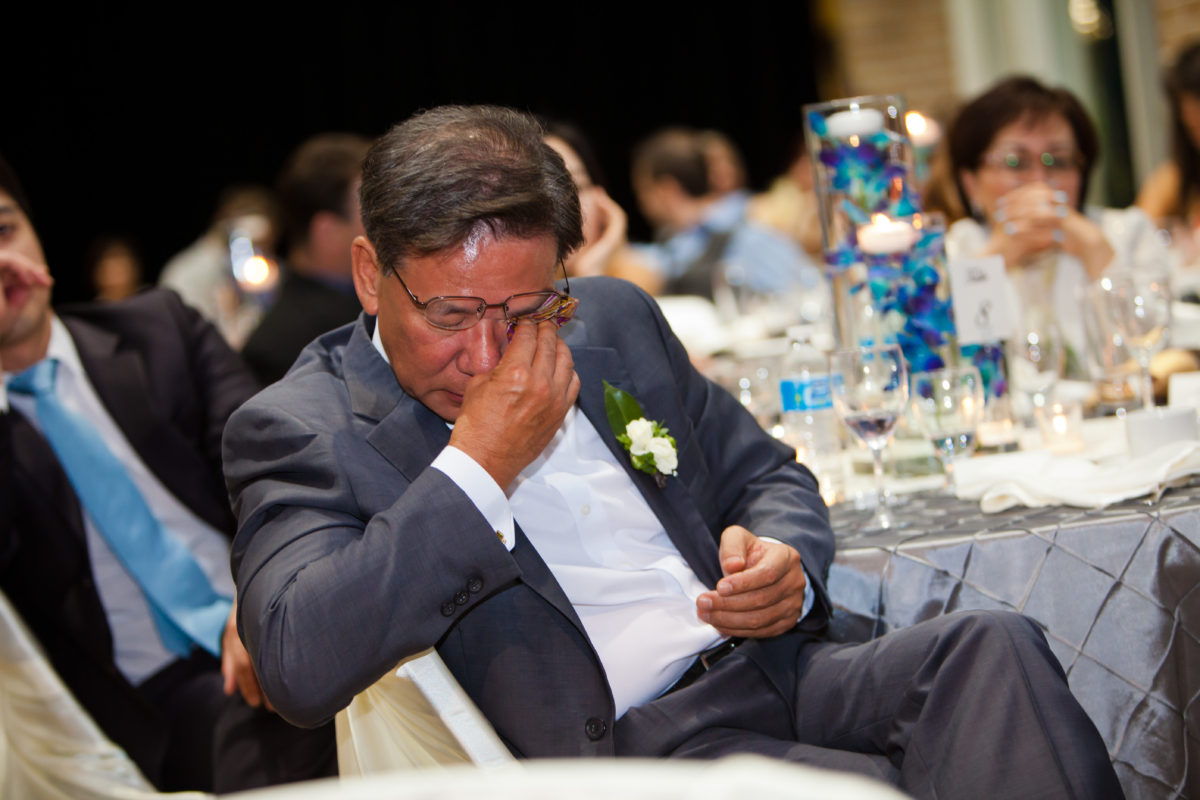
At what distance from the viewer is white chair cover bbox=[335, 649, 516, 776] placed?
56.5 inches

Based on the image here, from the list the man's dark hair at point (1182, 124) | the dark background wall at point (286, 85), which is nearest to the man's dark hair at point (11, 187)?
the man's dark hair at point (1182, 124)

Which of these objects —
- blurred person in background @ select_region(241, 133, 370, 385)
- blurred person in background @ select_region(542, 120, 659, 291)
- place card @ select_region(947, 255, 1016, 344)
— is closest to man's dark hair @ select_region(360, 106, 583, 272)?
place card @ select_region(947, 255, 1016, 344)

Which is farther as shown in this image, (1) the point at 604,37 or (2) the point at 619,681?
(1) the point at 604,37

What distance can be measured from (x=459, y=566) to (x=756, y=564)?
1.47 ft

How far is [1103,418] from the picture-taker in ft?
7.94

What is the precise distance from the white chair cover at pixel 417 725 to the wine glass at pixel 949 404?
1013 millimetres

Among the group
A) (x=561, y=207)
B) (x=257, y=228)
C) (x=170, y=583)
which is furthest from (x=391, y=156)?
(x=257, y=228)

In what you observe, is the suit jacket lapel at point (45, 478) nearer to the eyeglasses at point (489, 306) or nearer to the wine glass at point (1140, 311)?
the eyeglasses at point (489, 306)

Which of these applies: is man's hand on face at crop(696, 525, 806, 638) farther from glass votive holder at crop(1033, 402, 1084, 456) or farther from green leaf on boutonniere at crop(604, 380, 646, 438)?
glass votive holder at crop(1033, 402, 1084, 456)

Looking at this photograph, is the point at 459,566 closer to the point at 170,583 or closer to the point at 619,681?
the point at 619,681

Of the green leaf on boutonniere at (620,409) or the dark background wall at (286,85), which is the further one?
the dark background wall at (286,85)

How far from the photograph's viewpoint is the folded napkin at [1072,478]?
5.77ft

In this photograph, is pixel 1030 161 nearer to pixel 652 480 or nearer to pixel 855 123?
pixel 855 123

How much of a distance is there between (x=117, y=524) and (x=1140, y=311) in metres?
2.14
